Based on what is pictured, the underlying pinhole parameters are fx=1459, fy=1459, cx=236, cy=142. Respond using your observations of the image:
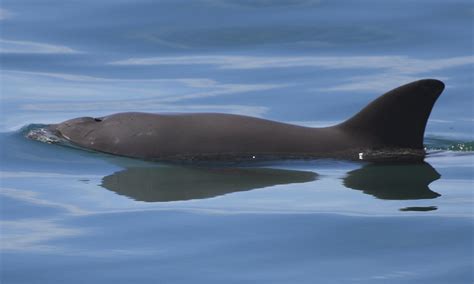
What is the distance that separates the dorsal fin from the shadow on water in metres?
0.25

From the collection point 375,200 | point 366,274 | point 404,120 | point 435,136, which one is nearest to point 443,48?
point 435,136

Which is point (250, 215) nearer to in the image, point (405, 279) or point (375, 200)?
point (375, 200)

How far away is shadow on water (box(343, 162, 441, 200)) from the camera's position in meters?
8.88

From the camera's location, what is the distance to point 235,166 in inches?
385

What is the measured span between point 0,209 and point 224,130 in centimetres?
212

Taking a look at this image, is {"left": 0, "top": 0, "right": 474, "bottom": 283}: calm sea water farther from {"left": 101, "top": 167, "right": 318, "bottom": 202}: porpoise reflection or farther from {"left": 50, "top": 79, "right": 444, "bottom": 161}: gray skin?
{"left": 50, "top": 79, "right": 444, "bottom": 161}: gray skin

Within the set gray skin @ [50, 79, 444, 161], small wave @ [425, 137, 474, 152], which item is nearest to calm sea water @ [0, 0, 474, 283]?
small wave @ [425, 137, 474, 152]

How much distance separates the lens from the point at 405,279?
6852 mm

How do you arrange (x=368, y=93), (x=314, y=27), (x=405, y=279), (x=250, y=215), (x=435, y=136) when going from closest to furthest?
(x=405, y=279) < (x=250, y=215) < (x=435, y=136) < (x=368, y=93) < (x=314, y=27)

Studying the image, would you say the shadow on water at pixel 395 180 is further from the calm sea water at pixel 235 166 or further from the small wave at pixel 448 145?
the small wave at pixel 448 145

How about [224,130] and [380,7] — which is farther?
[380,7]

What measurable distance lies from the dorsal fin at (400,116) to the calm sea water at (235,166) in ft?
0.86

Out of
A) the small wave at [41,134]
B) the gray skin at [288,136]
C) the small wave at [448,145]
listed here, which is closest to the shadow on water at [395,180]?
the gray skin at [288,136]

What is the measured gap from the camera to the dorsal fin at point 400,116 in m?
9.92
